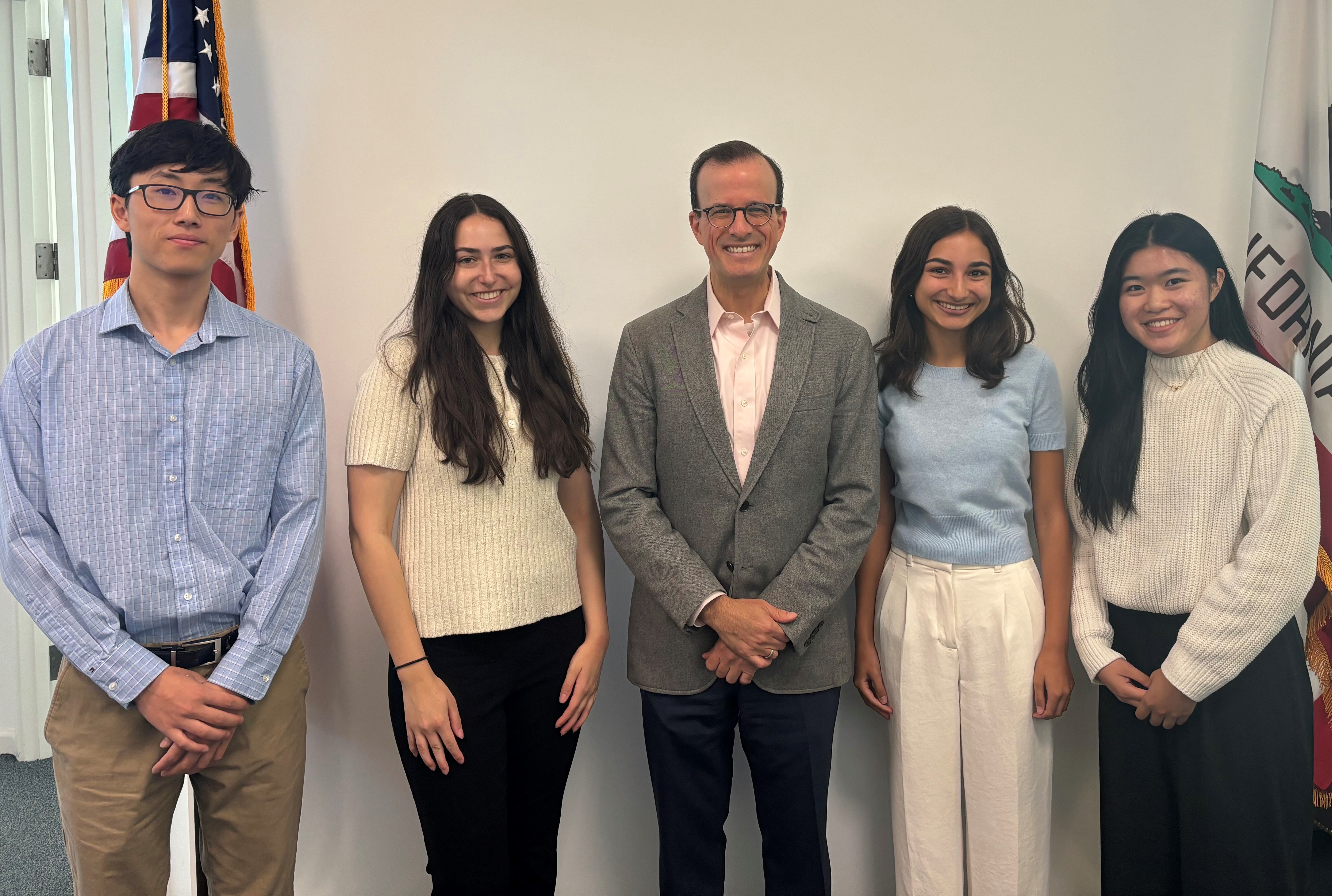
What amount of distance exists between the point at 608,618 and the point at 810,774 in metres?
0.72

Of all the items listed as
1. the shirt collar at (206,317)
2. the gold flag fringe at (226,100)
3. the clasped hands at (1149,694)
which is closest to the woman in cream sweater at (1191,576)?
the clasped hands at (1149,694)

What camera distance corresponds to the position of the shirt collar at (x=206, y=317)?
1.56 metres

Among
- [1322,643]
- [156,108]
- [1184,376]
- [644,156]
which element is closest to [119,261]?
[156,108]

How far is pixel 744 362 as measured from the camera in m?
1.88

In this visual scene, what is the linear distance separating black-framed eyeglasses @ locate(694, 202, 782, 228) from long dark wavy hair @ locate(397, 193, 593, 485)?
0.43 meters

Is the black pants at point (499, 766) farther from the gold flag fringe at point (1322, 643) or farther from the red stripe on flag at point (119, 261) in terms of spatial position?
the gold flag fringe at point (1322, 643)

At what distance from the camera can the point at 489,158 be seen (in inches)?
89.6

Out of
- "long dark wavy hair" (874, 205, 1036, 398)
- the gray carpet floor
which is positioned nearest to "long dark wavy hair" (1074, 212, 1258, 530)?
"long dark wavy hair" (874, 205, 1036, 398)

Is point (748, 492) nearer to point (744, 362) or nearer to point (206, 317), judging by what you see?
point (744, 362)

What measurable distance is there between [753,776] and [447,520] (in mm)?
954

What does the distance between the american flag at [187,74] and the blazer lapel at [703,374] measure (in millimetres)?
1131

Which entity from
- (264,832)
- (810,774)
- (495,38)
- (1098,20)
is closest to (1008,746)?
(810,774)

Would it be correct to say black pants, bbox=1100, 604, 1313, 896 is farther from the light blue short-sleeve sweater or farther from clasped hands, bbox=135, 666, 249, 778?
clasped hands, bbox=135, 666, 249, 778

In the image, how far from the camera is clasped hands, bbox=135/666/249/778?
4.89ft
